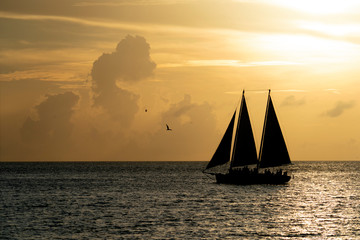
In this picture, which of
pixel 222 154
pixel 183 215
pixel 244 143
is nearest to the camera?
pixel 183 215

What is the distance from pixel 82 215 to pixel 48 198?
90.0ft

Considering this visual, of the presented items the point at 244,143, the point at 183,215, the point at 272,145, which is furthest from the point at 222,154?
the point at 183,215

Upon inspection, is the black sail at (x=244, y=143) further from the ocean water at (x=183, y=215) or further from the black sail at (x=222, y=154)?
the ocean water at (x=183, y=215)

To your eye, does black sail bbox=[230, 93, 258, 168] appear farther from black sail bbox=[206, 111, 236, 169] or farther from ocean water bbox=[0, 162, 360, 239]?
ocean water bbox=[0, 162, 360, 239]

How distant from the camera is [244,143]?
349 feet

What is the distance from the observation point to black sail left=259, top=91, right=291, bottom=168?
10762cm

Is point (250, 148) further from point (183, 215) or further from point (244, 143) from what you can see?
point (183, 215)

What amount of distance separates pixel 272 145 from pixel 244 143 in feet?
17.4

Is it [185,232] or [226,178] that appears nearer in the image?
[185,232]

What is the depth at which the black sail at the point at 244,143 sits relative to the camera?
349ft

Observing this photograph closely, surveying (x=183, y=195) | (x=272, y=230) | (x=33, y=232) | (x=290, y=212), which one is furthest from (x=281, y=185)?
(x=33, y=232)

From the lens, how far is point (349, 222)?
67062 mm

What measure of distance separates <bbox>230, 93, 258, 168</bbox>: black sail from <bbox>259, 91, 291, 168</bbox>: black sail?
7.12ft

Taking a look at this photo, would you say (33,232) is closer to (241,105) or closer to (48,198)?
(48,198)
